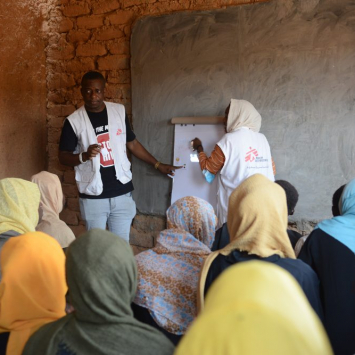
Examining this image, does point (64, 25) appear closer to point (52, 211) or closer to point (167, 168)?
point (167, 168)

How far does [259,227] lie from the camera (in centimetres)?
175

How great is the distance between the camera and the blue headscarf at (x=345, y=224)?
6.38 feet

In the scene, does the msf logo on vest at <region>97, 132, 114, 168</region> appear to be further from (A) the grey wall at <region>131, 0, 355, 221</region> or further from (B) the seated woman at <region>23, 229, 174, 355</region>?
(B) the seated woman at <region>23, 229, 174, 355</region>

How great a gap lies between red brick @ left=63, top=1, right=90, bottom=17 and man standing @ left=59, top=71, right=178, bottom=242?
3.51 feet

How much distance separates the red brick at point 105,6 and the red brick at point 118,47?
0.31m

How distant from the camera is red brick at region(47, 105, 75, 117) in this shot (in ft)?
14.7

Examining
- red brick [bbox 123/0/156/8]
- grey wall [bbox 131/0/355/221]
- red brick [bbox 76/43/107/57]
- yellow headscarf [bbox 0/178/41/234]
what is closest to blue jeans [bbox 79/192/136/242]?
grey wall [bbox 131/0/355/221]

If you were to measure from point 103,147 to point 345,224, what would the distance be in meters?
2.14

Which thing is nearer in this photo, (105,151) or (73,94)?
(105,151)

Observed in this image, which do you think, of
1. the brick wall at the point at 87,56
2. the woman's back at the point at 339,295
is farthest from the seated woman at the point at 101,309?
the brick wall at the point at 87,56

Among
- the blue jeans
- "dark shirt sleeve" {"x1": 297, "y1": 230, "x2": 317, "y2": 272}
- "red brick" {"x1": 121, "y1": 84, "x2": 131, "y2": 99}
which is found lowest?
the blue jeans

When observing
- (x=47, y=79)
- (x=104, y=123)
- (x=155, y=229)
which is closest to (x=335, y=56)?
(x=104, y=123)

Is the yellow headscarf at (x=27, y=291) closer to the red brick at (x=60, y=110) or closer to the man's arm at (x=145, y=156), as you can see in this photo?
the man's arm at (x=145, y=156)

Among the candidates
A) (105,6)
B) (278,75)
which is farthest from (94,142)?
(278,75)
